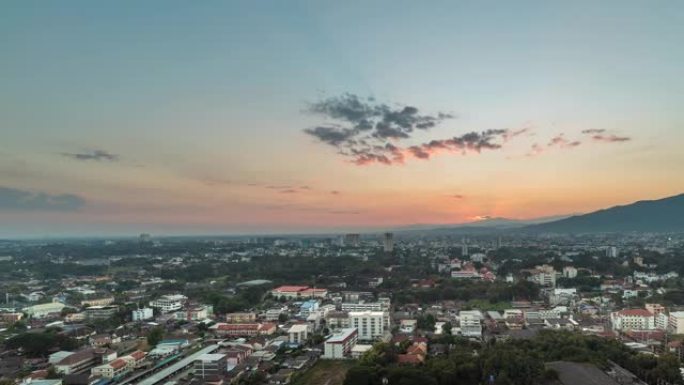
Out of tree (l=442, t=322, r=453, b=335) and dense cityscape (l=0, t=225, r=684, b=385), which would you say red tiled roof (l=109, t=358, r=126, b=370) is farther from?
tree (l=442, t=322, r=453, b=335)

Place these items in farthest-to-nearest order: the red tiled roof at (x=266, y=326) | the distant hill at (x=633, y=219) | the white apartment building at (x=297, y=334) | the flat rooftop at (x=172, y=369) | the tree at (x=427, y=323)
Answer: the distant hill at (x=633, y=219) < the tree at (x=427, y=323) < the red tiled roof at (x=266, y=326) < the white apartment building at (x=297, y=334) < the flat rooftop at (x=172, y=369)

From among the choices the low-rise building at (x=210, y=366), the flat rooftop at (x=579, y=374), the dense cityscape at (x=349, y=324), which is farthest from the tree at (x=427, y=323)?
the low-rise building at (x=210, y=366)

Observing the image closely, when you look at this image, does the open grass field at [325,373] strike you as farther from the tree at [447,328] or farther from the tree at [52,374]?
the tree at [52,374]

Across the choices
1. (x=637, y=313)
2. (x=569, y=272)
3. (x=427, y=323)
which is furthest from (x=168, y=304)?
(x=569, y=272)

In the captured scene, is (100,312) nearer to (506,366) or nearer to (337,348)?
(337,348)

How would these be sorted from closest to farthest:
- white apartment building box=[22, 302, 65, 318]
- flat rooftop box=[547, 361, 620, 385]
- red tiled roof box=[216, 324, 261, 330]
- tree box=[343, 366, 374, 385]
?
flat rooftop box=[547, 361, 620, 385]
tree box=[343, 366, 374, 385]
red tiled roof box=[216, 324, 261, 330]
white apartment building box=[22, 302, 65, 318]

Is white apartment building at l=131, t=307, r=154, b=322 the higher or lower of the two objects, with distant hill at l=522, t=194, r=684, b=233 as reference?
lower

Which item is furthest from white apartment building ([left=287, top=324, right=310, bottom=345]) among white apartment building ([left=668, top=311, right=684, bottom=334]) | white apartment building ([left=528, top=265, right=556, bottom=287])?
white apartment building ([left=528, top=265, right=556, bottom=287])
